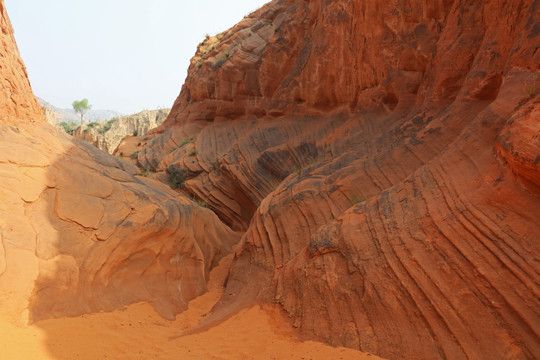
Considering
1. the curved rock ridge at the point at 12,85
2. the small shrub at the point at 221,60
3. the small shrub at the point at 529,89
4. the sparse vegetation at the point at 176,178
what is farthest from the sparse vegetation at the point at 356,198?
the small shrub at the point at 221,60

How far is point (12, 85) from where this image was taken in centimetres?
769

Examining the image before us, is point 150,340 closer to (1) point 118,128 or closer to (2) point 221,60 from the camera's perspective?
(2) point 221,60

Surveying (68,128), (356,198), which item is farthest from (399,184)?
(68,128)

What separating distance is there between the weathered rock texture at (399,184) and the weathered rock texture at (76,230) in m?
1.40

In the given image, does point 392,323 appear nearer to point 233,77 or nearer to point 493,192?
point 493,192

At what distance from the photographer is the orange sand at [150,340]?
3.92m

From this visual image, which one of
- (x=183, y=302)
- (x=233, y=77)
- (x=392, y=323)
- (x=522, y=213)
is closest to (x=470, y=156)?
(x=522, y=213)

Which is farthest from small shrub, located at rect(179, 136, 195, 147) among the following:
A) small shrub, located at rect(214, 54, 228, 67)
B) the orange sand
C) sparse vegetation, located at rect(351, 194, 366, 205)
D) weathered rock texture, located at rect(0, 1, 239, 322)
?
the orange sand

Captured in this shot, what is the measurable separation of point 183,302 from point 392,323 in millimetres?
4359

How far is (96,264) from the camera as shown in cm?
609

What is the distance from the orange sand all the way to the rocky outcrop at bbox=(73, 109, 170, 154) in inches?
1294

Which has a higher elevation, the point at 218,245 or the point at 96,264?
the point at 218,245

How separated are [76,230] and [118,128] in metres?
38.6

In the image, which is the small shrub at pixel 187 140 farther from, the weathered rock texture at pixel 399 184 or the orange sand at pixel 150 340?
the orange sand at pixel 150 340
